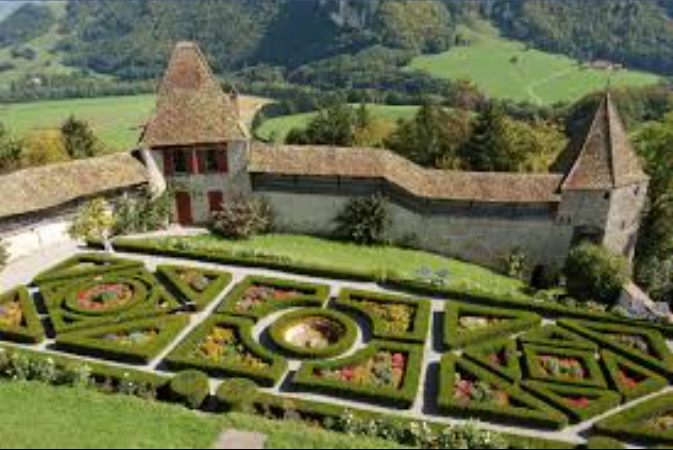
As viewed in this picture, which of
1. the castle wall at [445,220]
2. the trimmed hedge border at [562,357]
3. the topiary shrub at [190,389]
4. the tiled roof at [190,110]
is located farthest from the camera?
the tiled roof at [190,110]

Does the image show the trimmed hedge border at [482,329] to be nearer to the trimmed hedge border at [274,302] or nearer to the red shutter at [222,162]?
the trimmed hedge border at [274,302]

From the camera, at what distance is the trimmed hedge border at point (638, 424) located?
1062 inches

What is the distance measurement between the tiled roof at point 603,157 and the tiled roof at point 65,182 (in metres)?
27.4

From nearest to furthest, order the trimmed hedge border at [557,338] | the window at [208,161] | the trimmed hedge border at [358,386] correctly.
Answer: the trimmed hedge border at [358,386]
the trimmed hedge border at [557,338]
the window at [208,161]

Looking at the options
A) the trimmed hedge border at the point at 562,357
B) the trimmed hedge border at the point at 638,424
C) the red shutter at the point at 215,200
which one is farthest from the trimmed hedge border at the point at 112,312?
the trimmed hedge border at the point at 638,424

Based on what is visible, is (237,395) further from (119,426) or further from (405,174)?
(405,174)

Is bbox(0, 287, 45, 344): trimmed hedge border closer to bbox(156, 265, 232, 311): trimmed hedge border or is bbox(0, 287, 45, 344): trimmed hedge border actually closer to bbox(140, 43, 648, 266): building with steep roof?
bbox(156, 265, 232, 311): trimmed hedge border

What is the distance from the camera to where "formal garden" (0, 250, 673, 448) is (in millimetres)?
28141

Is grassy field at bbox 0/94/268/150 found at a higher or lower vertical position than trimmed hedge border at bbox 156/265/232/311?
lower

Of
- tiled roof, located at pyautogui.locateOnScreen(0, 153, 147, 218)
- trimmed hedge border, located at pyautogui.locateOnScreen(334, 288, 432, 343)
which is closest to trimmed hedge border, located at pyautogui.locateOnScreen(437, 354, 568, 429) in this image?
trimmed hedge border, located at pyautogui.locateOnScreen(334, 288, 432, 343)

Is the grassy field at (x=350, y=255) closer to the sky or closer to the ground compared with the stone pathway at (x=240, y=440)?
closer to the ground

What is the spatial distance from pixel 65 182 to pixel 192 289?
1275 cm

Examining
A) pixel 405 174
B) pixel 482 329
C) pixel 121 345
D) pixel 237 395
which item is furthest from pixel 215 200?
pixel 237 395

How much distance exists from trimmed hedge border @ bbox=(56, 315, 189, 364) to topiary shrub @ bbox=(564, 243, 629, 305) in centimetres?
2292
